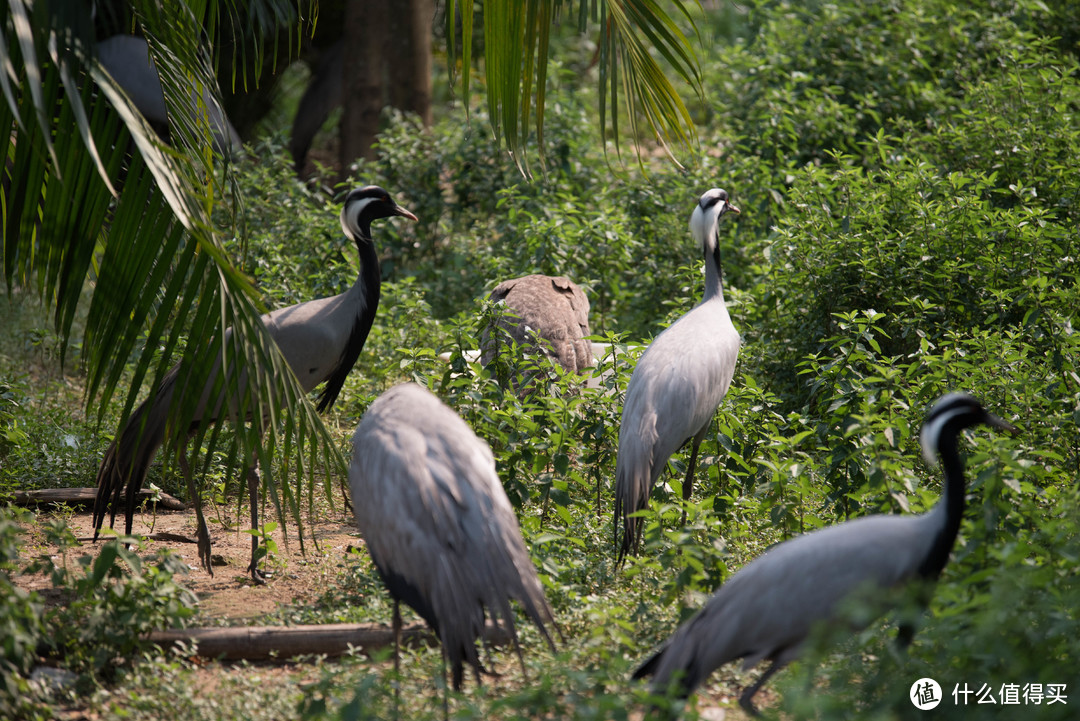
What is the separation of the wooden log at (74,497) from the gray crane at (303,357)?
16.0 inches

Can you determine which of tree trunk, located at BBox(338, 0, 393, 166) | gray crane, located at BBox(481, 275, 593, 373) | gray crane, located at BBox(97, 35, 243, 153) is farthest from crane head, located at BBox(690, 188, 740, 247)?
tree trunk, located at BBox(338, 0, 393, 166)

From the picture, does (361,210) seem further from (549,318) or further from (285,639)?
(285,639)

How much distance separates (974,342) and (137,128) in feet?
12.6

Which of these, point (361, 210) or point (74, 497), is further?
point (361, 210)

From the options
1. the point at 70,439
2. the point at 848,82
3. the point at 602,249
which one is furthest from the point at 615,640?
the point at 848,82

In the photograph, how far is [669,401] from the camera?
4766 mm

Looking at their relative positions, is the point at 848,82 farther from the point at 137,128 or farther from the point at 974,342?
the point at 137,128

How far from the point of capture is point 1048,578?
290 centimetres

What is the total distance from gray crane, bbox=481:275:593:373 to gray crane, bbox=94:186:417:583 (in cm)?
95

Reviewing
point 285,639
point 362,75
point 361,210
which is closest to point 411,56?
point 362,75

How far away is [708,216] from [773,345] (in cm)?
114

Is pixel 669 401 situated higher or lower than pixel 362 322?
lower

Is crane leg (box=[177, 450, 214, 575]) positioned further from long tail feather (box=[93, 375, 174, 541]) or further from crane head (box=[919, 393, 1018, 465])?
crane head (box=[919, 393, 1018, 465])

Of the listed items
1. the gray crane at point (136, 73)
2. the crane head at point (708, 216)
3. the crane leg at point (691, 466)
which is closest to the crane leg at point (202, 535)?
the crane leg at point (691, 466)
